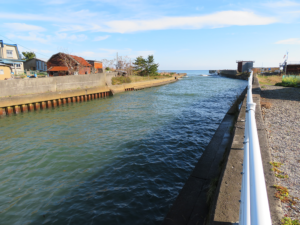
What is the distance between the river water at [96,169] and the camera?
5348 millimetres

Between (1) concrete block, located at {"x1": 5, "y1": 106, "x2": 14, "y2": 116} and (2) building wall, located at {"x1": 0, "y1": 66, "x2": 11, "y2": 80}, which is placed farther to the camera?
(2) building wall, located at {"x1": 0, "y1": 66, "x2": 11, "y2": 80}

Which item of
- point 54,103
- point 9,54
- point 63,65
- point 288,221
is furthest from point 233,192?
point 9,54

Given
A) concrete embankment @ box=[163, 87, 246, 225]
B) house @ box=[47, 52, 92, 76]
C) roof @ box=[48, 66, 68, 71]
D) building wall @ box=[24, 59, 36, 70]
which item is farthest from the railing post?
building wall @ box=[24, 59, 36, 70]

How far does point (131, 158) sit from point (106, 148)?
1782 mm

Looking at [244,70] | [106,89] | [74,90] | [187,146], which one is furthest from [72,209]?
[244,70]

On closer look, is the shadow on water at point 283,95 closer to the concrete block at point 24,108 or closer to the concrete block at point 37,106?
the concrete block at point 37,106

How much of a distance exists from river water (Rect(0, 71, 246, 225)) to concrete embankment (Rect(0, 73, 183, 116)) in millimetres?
5616

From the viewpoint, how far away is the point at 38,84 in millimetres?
21234

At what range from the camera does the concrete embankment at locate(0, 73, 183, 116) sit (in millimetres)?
18469

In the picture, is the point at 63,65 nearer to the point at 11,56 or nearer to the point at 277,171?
the point at 11,56

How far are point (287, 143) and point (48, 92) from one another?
2307cm

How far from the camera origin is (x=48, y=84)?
73.2ft

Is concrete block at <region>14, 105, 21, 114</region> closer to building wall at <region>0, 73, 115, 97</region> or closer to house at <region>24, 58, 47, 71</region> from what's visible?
building wall at <region>0, 73, 115, 97</region>

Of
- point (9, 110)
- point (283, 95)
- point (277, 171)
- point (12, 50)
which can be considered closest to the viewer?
point (277, 171)
